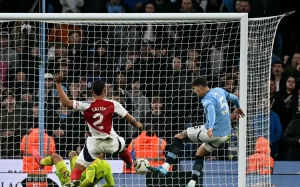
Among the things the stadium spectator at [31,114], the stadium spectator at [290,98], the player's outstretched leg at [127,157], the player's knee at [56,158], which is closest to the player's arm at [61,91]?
the player's outstretched leg at [127,157]

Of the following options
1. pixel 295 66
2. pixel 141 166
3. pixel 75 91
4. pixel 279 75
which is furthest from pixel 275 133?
pixel 141 166

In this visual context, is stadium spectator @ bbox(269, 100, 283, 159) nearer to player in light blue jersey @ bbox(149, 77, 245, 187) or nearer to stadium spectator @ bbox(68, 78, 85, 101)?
player in light blue jersey @ bbox(149, 77, 245, 187)

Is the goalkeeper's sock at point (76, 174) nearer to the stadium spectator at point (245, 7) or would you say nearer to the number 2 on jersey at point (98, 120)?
the number 2 on jersey at point (98, 120)

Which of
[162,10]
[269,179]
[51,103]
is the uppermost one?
[162,10]

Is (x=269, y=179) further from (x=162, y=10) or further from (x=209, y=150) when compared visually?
(x=162, y=10)

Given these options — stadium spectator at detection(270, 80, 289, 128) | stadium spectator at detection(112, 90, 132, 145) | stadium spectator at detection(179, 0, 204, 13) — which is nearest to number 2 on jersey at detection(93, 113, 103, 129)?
stadium spectator at detection(112, 90, 132, 145)

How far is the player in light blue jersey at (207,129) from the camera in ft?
51.4

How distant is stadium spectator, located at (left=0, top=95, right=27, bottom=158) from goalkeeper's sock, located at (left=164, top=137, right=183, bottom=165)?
284cm

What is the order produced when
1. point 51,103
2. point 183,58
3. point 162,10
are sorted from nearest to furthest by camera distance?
point 51,103
point 183,58
point 162,10

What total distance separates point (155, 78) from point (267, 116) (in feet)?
7.85

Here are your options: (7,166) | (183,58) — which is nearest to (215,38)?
(183,58)

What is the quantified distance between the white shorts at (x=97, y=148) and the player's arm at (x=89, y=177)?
0.13 meters

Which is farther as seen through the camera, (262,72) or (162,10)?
(162,10)

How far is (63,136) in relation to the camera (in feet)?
58.6
